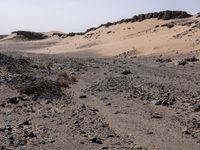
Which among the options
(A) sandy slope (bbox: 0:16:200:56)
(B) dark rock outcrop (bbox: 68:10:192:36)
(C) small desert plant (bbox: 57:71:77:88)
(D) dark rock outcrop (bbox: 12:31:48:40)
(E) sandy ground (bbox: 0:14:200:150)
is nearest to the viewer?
(E) sandy ground (bbox: 0:14:200:150)

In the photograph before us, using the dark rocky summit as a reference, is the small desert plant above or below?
below

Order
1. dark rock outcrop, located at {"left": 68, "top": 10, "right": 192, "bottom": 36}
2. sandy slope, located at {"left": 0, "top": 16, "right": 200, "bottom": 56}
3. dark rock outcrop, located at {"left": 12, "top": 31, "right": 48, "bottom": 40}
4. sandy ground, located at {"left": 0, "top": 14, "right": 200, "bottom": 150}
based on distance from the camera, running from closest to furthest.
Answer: sandy ground, located at {"left": 0, "top": 14, "right": 200, "bottom": 150}, sandy slope, located at {"left": 0, "top": 16, "right": 200, "bottom": 56}, dark rock outcrop, located at {"left": 68, "top": 10, "right": 192, "bottom": 36}, dark rock outcrop, located at {"left": 12, "top": 31, "right": 48, "bottom": 40}

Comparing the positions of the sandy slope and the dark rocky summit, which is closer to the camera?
the sandy slope

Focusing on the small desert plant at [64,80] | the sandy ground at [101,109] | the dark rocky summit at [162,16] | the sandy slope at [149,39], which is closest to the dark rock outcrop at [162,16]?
the dark rocky summit at [162,16]

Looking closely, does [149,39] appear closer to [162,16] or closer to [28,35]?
[162,16]

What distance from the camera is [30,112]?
17016mm

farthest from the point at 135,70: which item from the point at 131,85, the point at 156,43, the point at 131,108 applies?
the point at 156,43

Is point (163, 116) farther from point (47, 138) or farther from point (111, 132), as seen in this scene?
point (47, 138)

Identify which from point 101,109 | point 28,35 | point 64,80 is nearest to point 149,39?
point 64,80

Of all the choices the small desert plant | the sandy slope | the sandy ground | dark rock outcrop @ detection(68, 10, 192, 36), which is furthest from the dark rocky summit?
the small desert plant

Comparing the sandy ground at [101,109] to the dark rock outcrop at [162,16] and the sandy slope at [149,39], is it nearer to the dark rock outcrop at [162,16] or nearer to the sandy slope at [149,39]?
the sandy slope at [149,39]

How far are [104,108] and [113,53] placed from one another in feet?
124

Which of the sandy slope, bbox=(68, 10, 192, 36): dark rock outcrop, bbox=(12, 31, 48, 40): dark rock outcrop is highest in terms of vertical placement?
bbox=(68, 10, 192, 36): dark rock outcrop

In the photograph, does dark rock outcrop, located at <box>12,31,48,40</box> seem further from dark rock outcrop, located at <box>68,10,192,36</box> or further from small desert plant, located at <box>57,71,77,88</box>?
small desert plant, located at <box>57,71,77,88</box>
